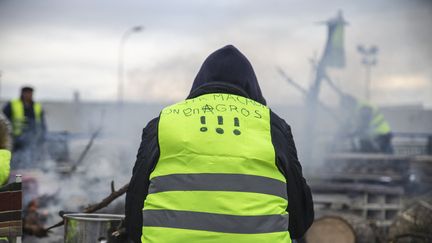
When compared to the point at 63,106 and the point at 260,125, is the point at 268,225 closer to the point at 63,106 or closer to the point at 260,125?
the point at 260,125

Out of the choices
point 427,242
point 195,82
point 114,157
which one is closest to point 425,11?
point 114,157

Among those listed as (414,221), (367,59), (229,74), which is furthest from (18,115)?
(367,59)

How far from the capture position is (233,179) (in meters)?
2.24

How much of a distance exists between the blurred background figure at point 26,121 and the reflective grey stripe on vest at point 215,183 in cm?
706

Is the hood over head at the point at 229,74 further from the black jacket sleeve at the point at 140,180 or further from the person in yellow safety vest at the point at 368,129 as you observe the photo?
the person in yellow safety vest at the point at 368,129

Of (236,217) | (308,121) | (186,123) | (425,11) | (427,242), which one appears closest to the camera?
(236,217)

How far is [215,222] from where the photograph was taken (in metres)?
2.18

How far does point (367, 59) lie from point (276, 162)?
15.2m

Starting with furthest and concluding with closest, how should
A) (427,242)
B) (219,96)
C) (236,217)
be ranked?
1. (427,242)
2. (219,96)
3. (236,217)

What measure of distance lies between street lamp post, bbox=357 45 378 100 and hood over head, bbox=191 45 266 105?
1341 cm

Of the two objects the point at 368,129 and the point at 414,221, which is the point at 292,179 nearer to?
the point at 414,221

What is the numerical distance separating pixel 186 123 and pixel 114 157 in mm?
6754

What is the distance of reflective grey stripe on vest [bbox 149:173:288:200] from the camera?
2225 millimetres

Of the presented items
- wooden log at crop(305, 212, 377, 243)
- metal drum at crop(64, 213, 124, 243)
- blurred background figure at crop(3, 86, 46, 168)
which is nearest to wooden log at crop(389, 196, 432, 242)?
wooden log at crop(305, 212, 377, 243)
